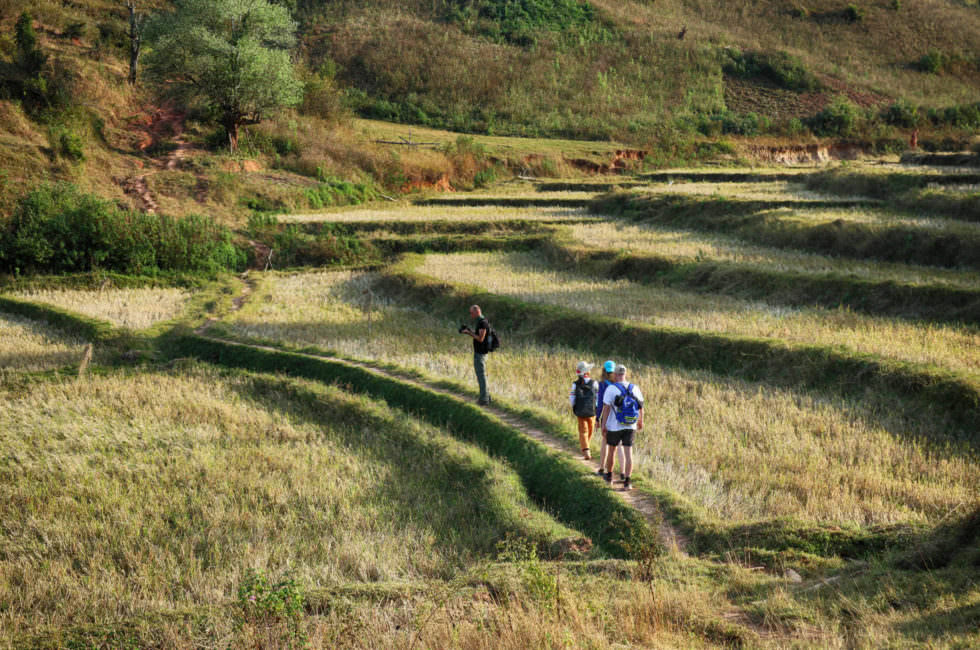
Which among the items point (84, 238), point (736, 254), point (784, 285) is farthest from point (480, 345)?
point (84, 238)

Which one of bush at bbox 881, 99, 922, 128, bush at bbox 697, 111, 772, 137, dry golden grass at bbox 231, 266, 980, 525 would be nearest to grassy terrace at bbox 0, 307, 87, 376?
dry golden grass at bbox 231, 266, 980, 525

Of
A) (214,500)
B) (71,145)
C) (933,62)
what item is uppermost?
(933,62)

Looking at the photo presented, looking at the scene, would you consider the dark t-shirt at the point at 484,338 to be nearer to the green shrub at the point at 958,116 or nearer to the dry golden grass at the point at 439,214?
the dry golden grass at the point at 439,214

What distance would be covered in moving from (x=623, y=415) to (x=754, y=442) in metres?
2.87

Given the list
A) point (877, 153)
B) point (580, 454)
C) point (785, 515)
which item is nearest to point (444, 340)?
point (580, 454)

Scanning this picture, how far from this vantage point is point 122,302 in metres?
22.5

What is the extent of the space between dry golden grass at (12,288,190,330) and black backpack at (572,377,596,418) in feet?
43.9

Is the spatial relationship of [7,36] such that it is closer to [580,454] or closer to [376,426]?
[376,426]

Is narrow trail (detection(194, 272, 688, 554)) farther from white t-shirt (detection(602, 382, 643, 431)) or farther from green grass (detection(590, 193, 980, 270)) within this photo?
green grass (detection(590, 193, 980, 270))

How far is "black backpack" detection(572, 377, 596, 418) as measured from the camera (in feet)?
33.8

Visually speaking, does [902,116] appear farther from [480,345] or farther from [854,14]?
[480,345]

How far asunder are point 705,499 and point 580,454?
2074 millimetres

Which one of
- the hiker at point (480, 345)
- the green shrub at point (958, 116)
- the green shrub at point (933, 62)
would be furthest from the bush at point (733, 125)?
the hiker at point (480, 345)

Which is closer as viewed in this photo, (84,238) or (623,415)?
(623,415)
